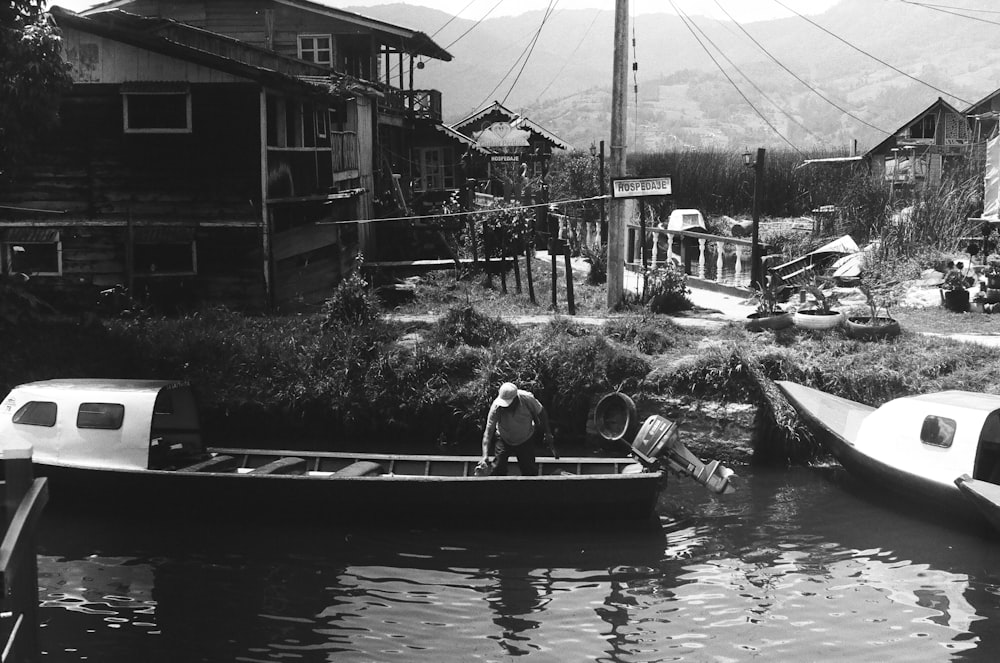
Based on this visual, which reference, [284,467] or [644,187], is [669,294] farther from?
[284,467]

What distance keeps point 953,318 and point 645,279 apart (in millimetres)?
6192

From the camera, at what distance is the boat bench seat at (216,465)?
15109mm

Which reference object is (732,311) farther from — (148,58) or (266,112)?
(148,58)

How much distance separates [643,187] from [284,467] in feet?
30.5

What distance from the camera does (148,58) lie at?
74.0 ft

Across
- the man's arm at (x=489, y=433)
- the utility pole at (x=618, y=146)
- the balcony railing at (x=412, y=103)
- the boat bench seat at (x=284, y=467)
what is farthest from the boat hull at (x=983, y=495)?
the balcony railing at (x=412, y=103)

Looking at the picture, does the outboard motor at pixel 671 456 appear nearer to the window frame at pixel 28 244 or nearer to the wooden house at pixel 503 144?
the window frame at pixel 28 244

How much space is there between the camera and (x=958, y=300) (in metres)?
21.4

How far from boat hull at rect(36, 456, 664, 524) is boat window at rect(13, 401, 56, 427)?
2.47ft

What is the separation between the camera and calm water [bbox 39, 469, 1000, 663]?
11.1 m

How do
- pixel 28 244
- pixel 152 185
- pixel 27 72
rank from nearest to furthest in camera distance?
pixel 27 72, pixel 152 185, pixel 28 244

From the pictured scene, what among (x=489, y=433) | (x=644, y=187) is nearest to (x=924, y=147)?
(x=644, y=187)

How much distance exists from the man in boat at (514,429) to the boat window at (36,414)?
6288 millimetres

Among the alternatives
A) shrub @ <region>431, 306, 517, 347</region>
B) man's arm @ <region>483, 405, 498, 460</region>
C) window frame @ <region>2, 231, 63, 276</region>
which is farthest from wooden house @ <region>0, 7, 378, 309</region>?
man's arm @ <region>483, 405, 498, 460</region>
